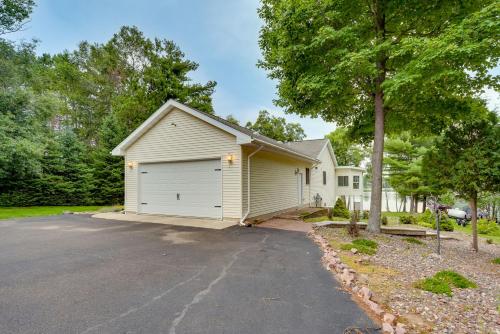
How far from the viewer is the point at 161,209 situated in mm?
10695

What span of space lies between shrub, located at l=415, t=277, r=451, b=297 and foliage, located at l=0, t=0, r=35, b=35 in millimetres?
21531

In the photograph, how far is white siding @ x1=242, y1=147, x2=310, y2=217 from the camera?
380 inches

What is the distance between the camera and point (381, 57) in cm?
726

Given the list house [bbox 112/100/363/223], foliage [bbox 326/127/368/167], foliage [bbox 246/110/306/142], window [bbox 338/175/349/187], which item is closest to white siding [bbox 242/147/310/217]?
house [bbox 112/100/363/223]

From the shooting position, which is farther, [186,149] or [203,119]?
[186,149]

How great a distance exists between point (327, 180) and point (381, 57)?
48.0 feet

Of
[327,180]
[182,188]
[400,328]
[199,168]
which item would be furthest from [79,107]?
[400,328]

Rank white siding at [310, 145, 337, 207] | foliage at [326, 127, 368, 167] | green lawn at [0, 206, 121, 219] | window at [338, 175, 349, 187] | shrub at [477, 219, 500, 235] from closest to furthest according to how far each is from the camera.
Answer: green lawn at [0, 206, 121, 219], shrub at [477, 219, 500, 235], white siding at [310, 145, 337, 207], window at [338, 175, 349, 187], foliage at [326, 127, 368, 167]

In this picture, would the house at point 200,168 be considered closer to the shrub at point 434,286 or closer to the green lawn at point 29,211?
the green lawn at point 29,211

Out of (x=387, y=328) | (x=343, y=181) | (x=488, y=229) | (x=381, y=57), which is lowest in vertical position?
(x=488, y=229)

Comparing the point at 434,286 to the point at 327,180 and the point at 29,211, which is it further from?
the point at 327,180

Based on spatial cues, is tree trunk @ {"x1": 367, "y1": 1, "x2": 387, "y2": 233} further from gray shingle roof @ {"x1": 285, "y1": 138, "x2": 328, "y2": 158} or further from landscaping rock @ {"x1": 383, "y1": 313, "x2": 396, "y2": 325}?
gray shingle roof @ {"x1": 285, "y1": 138, "x2": 328, "y2": 158}

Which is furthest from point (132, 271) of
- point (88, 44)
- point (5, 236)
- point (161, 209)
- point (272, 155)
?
point (88, 44)

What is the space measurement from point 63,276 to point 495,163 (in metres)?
9.56
